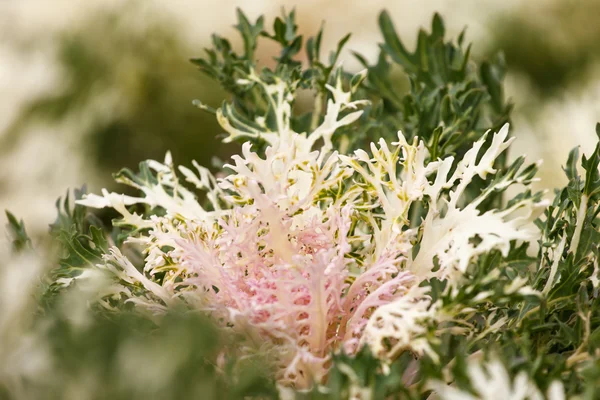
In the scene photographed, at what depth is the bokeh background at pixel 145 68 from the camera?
877 mm

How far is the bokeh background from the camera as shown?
2.88 ft

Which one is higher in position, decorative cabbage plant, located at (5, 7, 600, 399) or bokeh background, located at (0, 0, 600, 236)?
bokeh background, located at (0, 0, 600, 236)

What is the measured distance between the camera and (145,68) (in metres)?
1.02

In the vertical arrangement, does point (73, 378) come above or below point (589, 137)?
below

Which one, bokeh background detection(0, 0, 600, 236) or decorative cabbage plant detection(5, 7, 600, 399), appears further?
bokeh background detection(0, 0, 600, 236)

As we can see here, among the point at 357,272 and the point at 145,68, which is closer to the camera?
the point at 357,272

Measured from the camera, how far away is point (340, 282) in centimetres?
25

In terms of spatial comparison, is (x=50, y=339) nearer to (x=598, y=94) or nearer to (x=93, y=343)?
(x=93, y=343)

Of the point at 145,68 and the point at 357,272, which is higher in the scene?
the point at 145,68

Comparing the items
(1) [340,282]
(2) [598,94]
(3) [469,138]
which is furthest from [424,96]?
(2) [598,94]

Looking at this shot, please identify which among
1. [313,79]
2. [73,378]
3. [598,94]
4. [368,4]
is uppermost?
[368,4]

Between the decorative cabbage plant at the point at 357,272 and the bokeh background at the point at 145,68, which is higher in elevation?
the bokeh background at the point at 145,68

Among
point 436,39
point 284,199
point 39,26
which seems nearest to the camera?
point 284,199

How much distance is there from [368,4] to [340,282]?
38.3 inches
